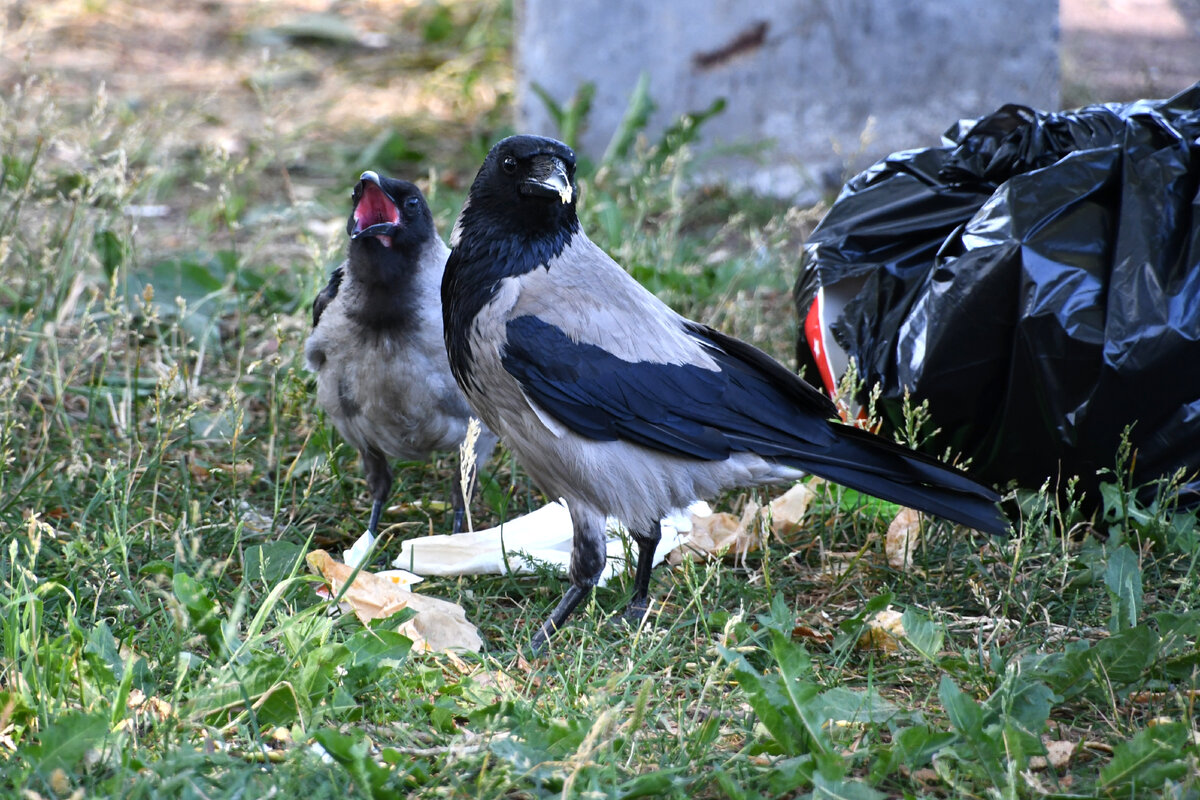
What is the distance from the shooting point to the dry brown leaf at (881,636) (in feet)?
9.16

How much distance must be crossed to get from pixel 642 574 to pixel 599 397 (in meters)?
0.52

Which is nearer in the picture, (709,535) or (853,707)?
(853,707)

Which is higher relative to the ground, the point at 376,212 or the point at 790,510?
the point at 376,212

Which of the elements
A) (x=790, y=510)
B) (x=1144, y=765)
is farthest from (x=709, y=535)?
(x=1144, y=765)

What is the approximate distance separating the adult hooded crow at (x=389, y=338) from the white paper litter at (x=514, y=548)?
0.27m

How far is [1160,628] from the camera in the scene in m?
2.54

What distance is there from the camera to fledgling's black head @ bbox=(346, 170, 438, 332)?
10.7 feet

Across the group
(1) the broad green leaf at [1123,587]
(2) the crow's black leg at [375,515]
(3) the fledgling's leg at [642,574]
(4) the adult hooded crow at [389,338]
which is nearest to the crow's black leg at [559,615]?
(3) the fledgling's leg at [642,574]

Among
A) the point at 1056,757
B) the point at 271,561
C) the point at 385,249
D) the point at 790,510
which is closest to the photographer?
the point at 1056,757

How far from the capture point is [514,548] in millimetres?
3291

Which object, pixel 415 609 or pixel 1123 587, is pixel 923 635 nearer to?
pixel 1123 587

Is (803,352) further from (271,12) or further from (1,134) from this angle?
(271,12)

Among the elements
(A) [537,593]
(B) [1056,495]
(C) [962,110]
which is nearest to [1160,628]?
(B) [1056,495]

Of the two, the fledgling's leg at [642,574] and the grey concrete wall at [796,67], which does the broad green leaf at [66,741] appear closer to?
the fledgling's leg at [642,574]
